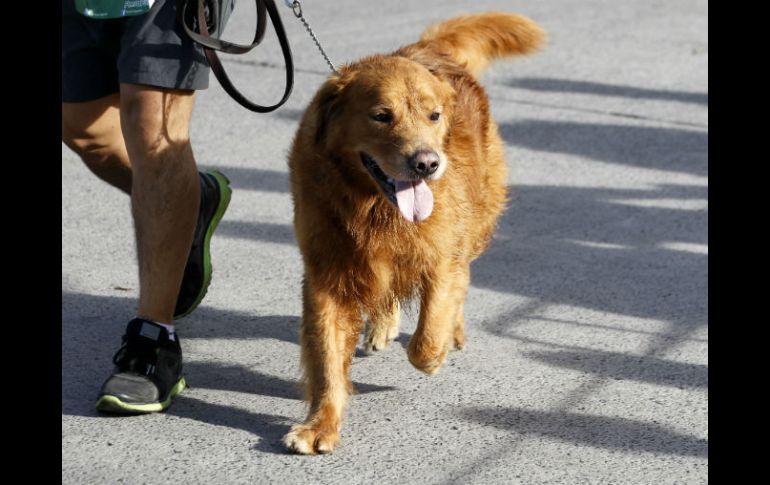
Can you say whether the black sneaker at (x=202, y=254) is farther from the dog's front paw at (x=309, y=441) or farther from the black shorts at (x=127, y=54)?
the dog's front paw at (x=309, y=441)

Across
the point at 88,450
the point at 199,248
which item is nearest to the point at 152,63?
the point at 199,248

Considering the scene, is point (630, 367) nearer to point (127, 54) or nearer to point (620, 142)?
point (127, 54)

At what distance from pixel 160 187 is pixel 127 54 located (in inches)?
18.0

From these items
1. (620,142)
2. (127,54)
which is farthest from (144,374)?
(620,142)

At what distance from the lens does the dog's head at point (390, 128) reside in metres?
3.60

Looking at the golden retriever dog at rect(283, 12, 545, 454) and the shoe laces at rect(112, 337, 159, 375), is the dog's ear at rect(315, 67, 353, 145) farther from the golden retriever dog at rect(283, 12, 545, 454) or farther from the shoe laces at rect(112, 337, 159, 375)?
the shoe laces at rect(112, 337, 159, 375)

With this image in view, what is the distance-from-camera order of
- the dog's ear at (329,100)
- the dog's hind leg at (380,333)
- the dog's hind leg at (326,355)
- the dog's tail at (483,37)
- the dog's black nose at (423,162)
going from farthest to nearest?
the dog's tail at (483,37), the dog's hind leg at (380,333), the dog's ear at (329,100), the dog's hind leg at (326,355), the dog's black nose at (423,162)

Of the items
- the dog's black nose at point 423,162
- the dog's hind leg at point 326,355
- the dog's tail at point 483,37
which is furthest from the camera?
the dog's tail at point 483,37

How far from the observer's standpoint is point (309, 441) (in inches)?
140

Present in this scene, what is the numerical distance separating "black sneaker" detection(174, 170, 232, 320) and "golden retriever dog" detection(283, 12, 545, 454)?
76cm

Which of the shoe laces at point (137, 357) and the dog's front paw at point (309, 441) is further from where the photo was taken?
the shoe laces at point (137, 357)

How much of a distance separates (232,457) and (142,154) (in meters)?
1.07

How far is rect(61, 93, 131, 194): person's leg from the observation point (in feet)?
13.7

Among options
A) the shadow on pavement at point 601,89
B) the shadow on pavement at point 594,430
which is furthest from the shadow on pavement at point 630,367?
the shadow on pavement at point 601,89
